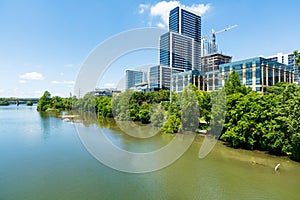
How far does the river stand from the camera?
5234 millimetres

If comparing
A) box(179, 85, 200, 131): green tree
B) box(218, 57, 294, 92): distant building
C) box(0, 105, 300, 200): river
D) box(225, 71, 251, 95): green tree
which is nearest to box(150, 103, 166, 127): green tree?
box(179, 85, 200, 131): green tree

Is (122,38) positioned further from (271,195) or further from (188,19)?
(188,19)

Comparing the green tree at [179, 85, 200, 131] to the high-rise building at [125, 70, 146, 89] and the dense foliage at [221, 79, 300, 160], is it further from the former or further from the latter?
the high-rise building at [125, 70, 146, 89]

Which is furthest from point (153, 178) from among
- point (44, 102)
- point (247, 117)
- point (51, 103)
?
point (51, 103)

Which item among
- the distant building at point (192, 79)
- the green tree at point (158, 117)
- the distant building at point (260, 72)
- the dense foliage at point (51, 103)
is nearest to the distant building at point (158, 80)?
the distant building at point (192, 79)

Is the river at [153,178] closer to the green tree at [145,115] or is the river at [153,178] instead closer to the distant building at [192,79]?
the green tree at [145,115]

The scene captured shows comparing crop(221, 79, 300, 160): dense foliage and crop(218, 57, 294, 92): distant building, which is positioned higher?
crop(218, 57, 294, 92): distant building

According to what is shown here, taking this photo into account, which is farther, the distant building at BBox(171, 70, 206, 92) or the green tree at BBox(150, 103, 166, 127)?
the distant building at BBox(171, 70, 206, 92)

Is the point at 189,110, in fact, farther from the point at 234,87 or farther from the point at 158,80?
the point at 158,80

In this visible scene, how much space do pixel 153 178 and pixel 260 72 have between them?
2097 cm

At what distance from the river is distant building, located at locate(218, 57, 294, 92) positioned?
16714mm

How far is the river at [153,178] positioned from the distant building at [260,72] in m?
16.7

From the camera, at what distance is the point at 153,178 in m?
6.20

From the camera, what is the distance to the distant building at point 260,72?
2297 cm
